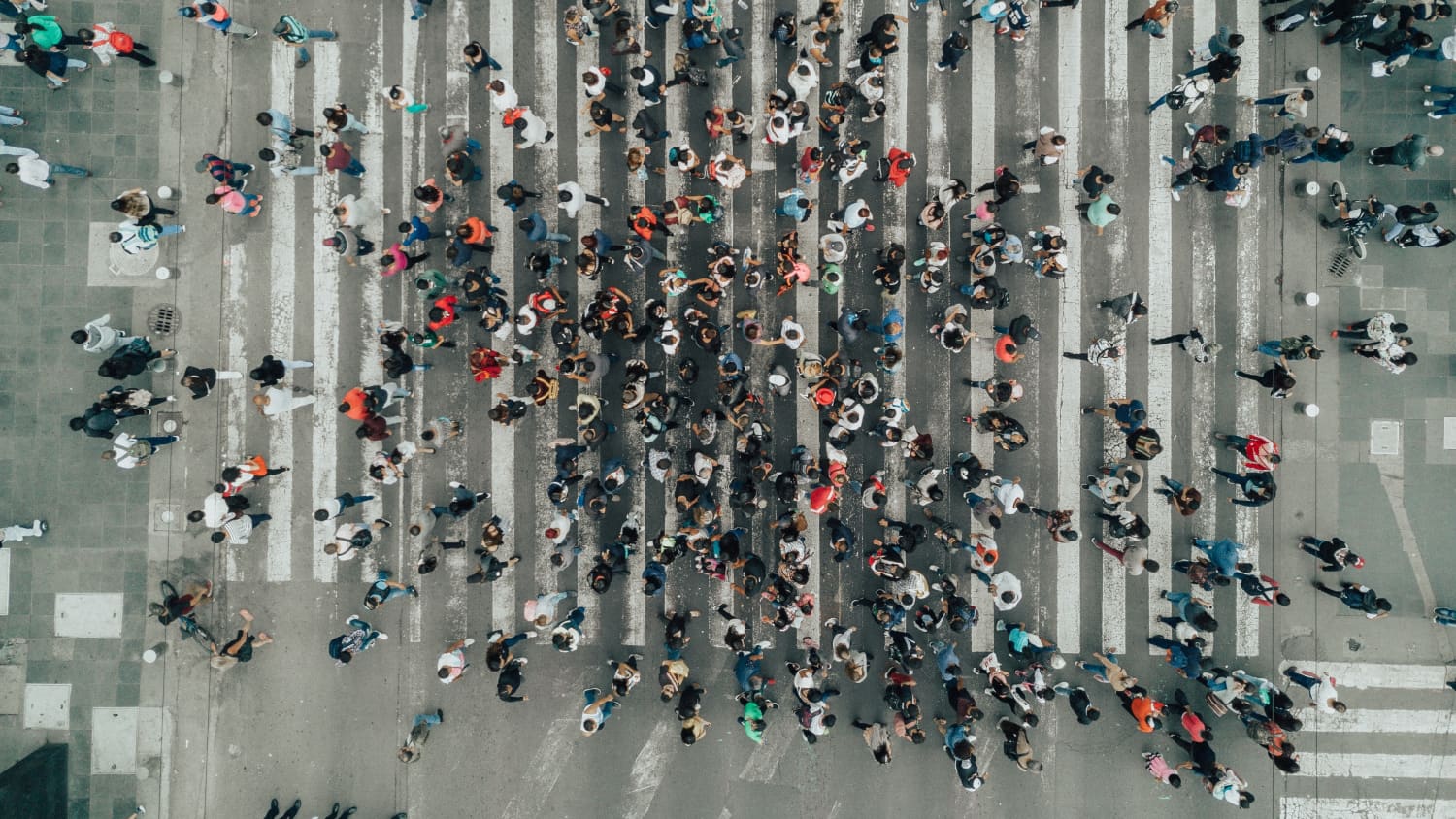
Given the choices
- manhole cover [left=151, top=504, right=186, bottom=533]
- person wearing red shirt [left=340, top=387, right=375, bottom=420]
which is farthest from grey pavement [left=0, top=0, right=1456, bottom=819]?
person wearing red shirt [left=340, top=387, right=375, bottom=420]

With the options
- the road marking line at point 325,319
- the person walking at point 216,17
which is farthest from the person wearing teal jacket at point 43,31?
the road marking line at point 325,319

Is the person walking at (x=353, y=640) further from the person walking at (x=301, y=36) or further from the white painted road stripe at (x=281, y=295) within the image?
the person walking at (x=301, y=36)

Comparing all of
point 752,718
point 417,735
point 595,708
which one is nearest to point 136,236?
point 417,735

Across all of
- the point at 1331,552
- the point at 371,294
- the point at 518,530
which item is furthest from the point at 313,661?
the point at 1331,552

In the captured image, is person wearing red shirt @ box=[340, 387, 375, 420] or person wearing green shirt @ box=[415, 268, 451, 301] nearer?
person wearing red shirt @ box=[340, 387, 375, 420]

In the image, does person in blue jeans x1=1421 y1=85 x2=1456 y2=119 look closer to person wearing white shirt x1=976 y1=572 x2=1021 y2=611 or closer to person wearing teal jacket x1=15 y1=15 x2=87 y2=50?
person wearing white shirt x1=976 y1=572 x2=1021 y2=611
